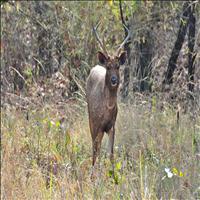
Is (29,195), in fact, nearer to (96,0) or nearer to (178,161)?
(178,161)

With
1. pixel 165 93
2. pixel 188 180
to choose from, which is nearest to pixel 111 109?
pixel 165 93

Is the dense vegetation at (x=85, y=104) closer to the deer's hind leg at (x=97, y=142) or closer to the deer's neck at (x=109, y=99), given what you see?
the deer's hind leg at (x=97, y=142)

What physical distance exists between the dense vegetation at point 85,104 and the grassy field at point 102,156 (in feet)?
0.05

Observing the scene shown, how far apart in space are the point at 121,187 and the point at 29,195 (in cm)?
112

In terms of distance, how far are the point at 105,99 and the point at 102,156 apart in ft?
2.44

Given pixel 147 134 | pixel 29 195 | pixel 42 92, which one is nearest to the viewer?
pixel 29 195

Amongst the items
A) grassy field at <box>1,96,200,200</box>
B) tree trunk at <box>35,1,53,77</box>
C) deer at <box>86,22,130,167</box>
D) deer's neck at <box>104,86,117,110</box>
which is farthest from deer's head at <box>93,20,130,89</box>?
tree trunk at <box>35,1,53,77</box>

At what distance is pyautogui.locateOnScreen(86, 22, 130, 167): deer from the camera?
29.7 ft

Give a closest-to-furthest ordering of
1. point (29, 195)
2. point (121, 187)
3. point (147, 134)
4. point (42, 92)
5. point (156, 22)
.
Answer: point (121, 187), point (29, 195), point (147, 134), point (42, 92), point (156, 22)

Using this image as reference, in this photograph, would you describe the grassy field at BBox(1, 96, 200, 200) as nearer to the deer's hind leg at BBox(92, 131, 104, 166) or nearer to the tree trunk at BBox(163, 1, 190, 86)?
the deer's hind leg at BBox(92, 131, 104, 166)

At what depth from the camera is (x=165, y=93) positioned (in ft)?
36.8

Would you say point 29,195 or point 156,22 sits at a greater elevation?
point 156,22

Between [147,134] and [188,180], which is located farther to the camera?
[147,134]

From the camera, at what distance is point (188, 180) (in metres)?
6.22
